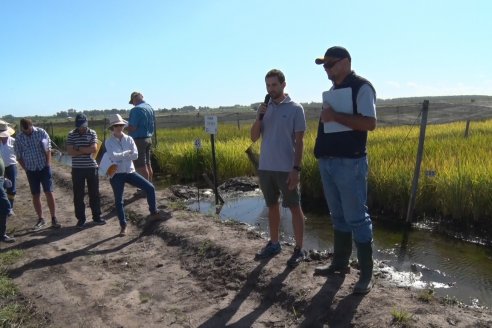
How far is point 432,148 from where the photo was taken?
9453mm

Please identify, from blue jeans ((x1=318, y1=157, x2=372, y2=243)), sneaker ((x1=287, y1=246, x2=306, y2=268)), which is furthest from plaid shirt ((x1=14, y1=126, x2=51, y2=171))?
blue jeans ((x1=318, y1=157, x2=372, y2=243))

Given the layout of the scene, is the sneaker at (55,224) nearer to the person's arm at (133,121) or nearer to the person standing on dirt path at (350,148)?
the person's arm at (133,121)

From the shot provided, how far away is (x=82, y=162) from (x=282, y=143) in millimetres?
3670

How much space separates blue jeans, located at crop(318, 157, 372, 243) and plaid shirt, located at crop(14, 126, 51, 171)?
4.65 m

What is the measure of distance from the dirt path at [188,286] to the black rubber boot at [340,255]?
109 mm

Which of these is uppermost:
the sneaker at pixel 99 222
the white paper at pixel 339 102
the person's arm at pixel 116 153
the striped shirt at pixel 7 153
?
the white paper at pixel 339 102

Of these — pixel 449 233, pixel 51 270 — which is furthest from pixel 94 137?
pixel 449 233

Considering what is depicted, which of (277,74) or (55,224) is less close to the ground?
(277,74)

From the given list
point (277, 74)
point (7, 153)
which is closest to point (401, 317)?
point (277, 74)

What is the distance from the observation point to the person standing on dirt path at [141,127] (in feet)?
26.5

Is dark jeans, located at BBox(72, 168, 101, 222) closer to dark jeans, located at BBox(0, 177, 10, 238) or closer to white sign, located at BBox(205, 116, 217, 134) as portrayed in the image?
dark jeans, located at BBox(0, 177, 10, 238)

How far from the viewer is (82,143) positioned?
654cm

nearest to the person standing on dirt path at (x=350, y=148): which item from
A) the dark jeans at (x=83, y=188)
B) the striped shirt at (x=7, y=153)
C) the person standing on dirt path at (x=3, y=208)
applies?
the dark jeans at (x=83, y=188)

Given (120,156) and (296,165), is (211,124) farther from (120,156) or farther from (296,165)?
(296,165)
